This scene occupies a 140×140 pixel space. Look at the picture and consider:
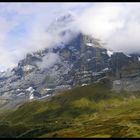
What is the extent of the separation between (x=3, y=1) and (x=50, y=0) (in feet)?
5.03

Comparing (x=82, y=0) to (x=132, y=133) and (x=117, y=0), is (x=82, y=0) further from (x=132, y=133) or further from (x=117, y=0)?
(x=132, y=133)

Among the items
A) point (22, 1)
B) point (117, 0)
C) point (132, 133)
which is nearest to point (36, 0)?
point (22, 1)

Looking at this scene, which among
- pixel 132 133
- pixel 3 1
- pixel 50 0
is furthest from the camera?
pixel 132 133

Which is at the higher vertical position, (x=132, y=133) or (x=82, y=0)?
(x=82, y=0)

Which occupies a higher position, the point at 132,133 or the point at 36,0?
the point at 36,0

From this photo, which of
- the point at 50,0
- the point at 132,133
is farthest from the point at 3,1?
the point at 132,133

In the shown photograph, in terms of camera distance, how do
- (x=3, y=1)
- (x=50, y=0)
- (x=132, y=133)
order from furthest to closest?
1. (x=132, y=133)
2. (x=3, y=1)
3. (x=50, y=0)

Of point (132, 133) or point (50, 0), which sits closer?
point (50, 0)

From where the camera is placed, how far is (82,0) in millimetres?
11047

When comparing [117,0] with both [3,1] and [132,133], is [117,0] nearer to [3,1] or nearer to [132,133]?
[3,1]

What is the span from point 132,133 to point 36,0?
186830 mm

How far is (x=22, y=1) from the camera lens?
37.4 ft

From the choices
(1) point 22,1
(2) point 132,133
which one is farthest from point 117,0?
(2) point 132,133

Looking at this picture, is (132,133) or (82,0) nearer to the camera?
(82,0)
